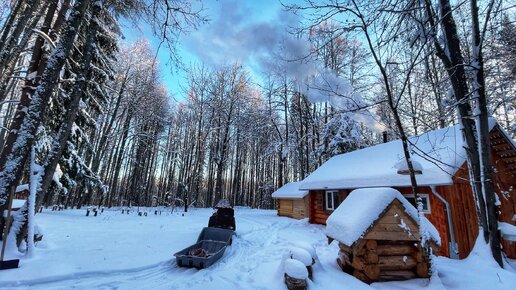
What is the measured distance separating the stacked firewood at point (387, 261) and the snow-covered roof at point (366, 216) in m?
0.26

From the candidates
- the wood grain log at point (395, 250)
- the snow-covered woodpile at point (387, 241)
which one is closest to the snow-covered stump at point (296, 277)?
the snow-covered woodpile at point (387, 241)

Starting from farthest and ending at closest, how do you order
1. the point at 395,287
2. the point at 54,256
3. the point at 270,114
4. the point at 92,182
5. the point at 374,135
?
1. the point at 374,135
2. the point at 270,114
3. the point at 92,182
4. the point at 54,256
5. the point at 395,287

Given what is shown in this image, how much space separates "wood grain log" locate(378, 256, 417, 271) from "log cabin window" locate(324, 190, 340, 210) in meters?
7.96

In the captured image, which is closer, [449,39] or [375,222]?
[375,222]

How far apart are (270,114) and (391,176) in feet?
53.4

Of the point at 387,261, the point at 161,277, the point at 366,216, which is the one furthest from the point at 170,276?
the point at 387,261

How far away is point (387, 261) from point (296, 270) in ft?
6.31

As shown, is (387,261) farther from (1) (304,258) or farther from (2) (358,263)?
(1) (304,258)

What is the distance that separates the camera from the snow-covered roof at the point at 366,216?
15.6 feet

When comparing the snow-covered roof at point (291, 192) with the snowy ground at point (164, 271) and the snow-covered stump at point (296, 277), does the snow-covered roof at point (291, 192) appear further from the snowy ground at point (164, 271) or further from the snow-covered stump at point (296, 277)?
the snow-covered stump at point (296, 277)

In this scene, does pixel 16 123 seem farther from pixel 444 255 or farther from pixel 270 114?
pixel 270 114

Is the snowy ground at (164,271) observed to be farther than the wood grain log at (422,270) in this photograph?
No

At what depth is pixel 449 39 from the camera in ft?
17.8

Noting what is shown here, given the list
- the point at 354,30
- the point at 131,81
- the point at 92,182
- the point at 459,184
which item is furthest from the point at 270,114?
the point at 354,30
